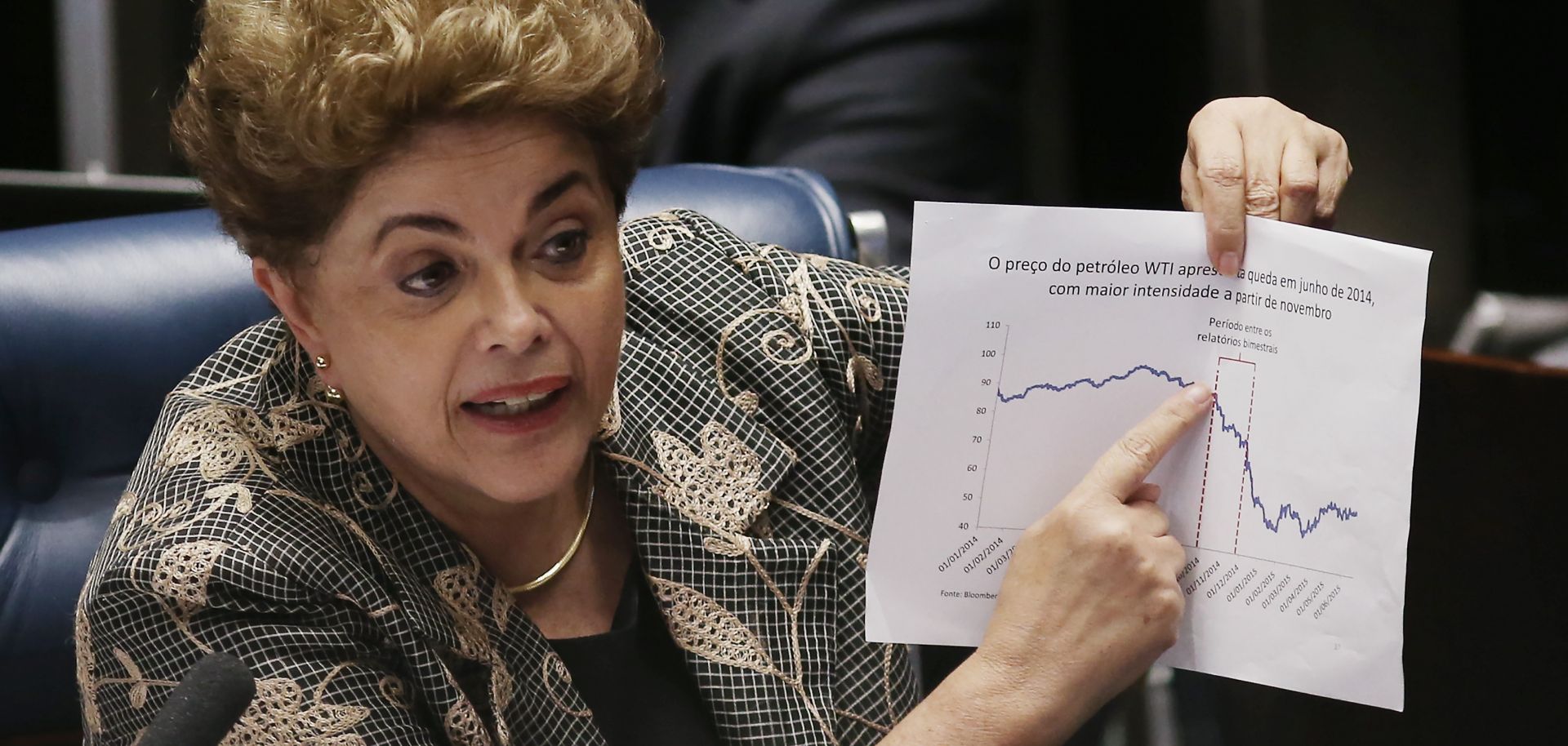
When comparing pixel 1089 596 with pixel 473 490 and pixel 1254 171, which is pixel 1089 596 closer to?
A: pixel 1254 171

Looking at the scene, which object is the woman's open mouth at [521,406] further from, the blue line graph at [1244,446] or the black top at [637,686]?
the blue line graph at [1244,446]

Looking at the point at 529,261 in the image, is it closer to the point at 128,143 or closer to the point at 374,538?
the point at 374,538

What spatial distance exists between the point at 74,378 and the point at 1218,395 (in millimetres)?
971

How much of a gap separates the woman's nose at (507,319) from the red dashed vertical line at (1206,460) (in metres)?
0.48

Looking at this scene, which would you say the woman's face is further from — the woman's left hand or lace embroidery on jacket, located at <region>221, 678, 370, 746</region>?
the woman's left hand

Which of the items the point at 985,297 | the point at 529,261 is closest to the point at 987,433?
the point at 985,297

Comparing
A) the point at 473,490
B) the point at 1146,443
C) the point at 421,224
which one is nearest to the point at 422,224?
the point at 421,224

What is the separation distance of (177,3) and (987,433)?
216 centimetres

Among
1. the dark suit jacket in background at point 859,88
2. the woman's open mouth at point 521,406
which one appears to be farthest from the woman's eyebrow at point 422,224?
the dark suit jacket in background at point 859,88

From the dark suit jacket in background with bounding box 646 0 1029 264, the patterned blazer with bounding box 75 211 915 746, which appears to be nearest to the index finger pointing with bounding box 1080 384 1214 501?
the patterned blazer with bounding box 75 211 915 746

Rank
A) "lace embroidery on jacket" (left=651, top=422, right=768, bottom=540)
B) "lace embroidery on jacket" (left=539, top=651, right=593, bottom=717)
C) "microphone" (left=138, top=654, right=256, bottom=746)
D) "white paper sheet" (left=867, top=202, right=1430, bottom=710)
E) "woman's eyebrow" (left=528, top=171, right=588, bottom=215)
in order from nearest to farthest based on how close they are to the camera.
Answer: "microphone" (left=138, top=654, right=256, bottom=746) → "white paper sheet" (left=867, top=202, right=1430, bottom=710) → "woman's eyebrow" (left=528, top=171, right=588, bottom=215) → "lace embroidery on jacket" (left=539, top=651, right=593, bottom=717) → "lace embroidery on jacket" (left=651, top=422, right=768, bottom=540)

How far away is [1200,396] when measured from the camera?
1079 mm

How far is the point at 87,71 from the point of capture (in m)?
2.70

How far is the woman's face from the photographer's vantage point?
113cm
